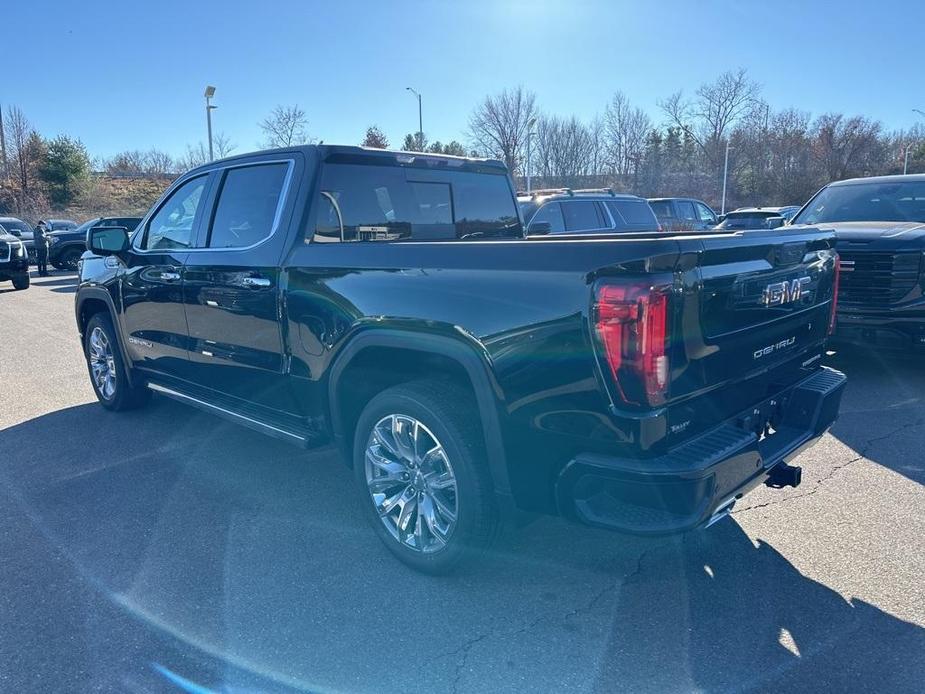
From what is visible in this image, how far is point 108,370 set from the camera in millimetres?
5832

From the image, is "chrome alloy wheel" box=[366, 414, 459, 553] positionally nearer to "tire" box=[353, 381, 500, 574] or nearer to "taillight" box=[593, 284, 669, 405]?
"tire" box=[353, 381, 500, 574]

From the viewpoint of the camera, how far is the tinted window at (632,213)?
37.5 ft

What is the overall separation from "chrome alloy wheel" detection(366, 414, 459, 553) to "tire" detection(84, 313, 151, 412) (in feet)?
10.2

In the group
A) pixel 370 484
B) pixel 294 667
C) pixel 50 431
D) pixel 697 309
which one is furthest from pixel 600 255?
pixel 50 431

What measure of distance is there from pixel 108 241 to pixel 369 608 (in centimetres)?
357

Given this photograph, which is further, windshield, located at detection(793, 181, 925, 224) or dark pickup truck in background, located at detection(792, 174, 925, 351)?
windshield, located at detection(793, 181, 925, 224)

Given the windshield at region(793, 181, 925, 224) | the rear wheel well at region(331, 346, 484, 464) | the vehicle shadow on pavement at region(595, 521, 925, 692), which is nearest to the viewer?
the vehicle shadow on pavement at region(595, 521, 925, 692)

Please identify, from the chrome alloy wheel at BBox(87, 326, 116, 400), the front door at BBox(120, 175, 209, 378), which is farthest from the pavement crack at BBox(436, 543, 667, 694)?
the chrome alloy wheel at BBox(87, 326, 116, 400)

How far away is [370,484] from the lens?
3.37 meters

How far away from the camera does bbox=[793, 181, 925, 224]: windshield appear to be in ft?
23.8

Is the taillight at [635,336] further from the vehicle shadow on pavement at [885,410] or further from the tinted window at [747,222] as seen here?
the vehicle shadow on pavement at [885,410]

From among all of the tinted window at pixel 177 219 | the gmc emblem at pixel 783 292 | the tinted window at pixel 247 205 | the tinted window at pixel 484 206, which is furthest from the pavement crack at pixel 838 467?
the tinted window at pixel 177 219

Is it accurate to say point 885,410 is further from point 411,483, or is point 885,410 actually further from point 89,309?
point 89,309

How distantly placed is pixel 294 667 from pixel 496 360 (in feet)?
4.60
